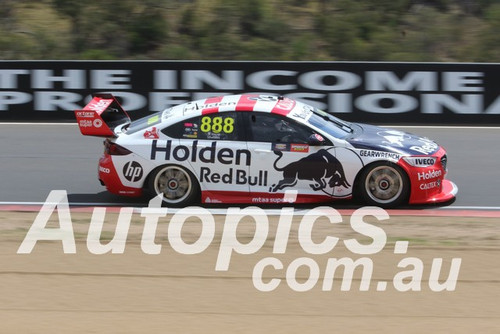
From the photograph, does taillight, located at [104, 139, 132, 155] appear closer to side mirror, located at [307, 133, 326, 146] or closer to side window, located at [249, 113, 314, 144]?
side window, located at [249, 113, 314, 144]

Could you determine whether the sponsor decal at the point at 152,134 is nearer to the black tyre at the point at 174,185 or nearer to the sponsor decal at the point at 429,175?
the black tyre at the point at 174,185

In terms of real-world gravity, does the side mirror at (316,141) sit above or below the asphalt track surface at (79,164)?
above

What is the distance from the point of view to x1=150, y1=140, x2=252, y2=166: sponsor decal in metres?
10.5

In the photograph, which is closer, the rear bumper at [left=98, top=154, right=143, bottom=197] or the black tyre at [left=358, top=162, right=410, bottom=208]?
the black tyre at [left=358, top=162, right=410, bottom=208]

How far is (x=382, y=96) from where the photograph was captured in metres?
16.7

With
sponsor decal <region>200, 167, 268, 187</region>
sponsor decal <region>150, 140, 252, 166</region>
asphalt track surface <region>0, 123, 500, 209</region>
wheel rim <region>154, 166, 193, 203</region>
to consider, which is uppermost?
sponsor decal <region>150, 140, 252, 166</region>

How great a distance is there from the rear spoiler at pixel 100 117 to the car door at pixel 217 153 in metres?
0.89

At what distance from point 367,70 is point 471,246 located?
27.3 ft

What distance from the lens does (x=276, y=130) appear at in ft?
34.4

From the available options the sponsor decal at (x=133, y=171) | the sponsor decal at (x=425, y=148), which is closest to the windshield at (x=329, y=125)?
the sponsor decal at (x=425, y=148)

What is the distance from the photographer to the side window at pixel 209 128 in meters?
10.5

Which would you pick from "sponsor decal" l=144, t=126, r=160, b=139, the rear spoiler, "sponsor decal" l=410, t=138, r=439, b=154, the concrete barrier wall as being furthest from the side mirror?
the concrete barrier wall

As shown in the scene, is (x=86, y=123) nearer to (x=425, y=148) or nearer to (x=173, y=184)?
(x=173, y=184)

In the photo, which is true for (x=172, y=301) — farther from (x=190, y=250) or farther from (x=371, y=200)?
(x=371, y=200)
